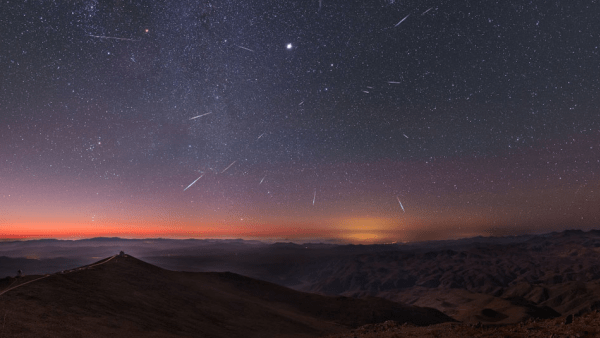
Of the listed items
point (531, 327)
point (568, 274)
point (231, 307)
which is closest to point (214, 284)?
point (231, 307)

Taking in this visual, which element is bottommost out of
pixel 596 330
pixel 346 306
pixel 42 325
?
pixel 346 306

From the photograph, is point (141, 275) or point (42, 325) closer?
point (42, 325)

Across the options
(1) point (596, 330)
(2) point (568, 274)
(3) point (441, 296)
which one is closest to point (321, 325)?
(1) point (596, 330)

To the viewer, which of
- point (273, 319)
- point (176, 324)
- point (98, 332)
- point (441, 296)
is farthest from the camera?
point (441, 296)

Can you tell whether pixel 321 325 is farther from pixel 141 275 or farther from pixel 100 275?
pixel 100 275

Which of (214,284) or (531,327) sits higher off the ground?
(531,327)

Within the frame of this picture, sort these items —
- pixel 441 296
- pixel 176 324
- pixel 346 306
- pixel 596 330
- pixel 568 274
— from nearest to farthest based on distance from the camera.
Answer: pixel 596 330
pixel 176 324
pixel 346 306
pixel 441 296
pixel 568 274
